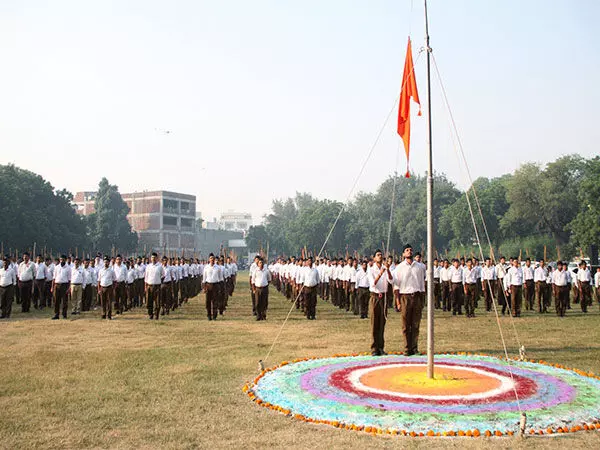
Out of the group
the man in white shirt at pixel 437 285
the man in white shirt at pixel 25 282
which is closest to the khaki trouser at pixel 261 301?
the man in white shirt at pixel 437 285

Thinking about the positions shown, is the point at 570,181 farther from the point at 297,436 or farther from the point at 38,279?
the point at 297,436

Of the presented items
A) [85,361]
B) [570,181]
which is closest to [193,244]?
[570,181]

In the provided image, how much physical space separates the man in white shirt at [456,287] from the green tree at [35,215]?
129 ft

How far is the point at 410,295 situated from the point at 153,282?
9370 millimetres

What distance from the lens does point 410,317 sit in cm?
1088

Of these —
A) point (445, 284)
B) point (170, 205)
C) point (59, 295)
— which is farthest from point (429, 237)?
point (170, 205)

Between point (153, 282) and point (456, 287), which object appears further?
point (456, 287)

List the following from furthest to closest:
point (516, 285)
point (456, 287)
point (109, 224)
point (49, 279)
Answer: point (109, 224), point (49, 279), point (456, 287), point (516, 285)

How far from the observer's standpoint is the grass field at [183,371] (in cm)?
607

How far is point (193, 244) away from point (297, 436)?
9202cm

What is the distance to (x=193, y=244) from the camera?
96438 mm

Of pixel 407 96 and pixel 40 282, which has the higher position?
pixel 407 96

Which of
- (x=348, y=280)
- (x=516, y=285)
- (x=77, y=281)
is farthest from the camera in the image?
(x=348, y=280)

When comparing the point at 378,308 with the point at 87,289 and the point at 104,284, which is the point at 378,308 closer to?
the point at 104,284
